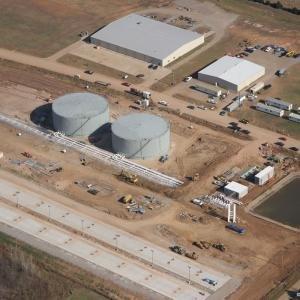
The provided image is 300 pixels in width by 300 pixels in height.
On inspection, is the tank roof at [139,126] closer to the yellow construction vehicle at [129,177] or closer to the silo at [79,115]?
the silo at [79,115]

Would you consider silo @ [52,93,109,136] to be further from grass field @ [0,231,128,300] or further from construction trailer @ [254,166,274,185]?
grass field @ [0,231,128,300]

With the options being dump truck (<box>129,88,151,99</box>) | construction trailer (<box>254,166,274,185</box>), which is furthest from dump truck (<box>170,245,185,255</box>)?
dump truck (<box>129,88,151,99</box>)

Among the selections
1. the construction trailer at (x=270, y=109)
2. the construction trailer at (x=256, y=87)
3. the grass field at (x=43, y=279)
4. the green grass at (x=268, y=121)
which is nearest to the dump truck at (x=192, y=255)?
the grass field at (x=43, y=279)

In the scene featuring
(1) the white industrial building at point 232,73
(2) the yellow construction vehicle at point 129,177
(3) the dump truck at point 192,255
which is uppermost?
(1) the white industrial building at point 232,73

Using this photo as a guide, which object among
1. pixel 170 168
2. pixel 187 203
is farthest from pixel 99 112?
pixel 187 203

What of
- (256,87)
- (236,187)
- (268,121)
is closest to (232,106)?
(268,121)

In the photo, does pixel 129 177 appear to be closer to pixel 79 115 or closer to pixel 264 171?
pixel 79 115
